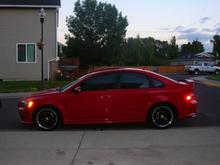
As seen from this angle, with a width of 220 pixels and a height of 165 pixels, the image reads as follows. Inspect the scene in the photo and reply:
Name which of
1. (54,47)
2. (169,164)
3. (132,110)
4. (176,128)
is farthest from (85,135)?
(54,47)

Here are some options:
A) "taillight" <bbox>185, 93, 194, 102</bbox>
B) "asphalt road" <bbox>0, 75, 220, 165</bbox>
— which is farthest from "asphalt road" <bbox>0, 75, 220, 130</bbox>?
"taillight" <bbox>185, 93, 194, 102</bbox>

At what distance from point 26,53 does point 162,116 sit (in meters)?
24.9

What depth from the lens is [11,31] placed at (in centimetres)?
3547

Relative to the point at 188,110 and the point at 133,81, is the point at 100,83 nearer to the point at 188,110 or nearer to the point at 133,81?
the point at 133,81

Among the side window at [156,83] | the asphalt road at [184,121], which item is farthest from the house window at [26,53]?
the side window at [156,83]

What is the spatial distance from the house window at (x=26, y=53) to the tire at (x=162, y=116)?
80.3ft

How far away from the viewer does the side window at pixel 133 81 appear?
12250 millimetres

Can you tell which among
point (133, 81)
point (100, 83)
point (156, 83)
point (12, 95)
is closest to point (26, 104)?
point (100, 83)

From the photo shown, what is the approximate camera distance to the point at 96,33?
198 feet

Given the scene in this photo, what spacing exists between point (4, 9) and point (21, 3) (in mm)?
1345

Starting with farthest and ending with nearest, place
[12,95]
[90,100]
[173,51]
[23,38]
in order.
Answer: [173,51]
[23,38]
[12,95]
[90,100]

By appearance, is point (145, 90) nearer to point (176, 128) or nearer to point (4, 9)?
point (176, 128)

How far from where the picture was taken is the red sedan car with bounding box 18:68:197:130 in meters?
12.1


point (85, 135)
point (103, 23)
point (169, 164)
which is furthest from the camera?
point (103, 23)
